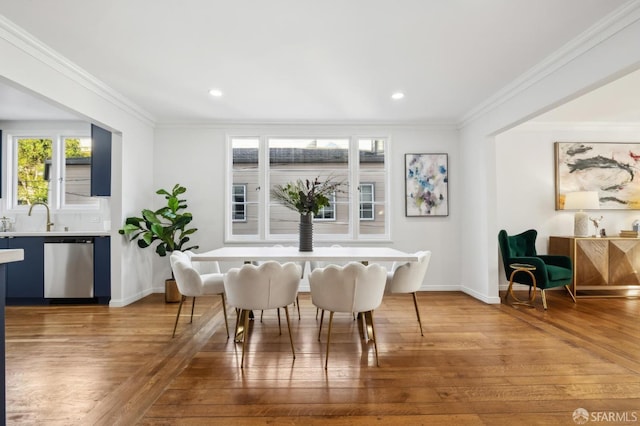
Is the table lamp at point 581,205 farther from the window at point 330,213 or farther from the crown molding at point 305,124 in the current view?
the window at point 330,213

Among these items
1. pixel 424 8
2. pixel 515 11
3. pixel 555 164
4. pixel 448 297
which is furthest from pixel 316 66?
pixel 555 164

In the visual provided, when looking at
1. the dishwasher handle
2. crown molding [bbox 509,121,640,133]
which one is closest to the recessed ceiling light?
the dishwasher handle

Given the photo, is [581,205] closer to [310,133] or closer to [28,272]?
[310,133]

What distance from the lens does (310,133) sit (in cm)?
500

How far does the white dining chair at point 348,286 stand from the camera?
2.41 m

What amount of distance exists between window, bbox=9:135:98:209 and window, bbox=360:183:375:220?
3.99 m

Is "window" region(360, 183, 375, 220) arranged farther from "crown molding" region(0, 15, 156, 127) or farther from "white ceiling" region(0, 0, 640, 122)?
"crown molding" region(0, 15, 156, 127)

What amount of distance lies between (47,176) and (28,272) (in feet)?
4.88

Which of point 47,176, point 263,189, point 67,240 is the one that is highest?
point 47,176

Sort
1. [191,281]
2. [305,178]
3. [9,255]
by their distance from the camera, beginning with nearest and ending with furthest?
1. [9,255]
2. [191,281]
3. [305,178]

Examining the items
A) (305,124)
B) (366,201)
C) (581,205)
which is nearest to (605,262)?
(581,205)

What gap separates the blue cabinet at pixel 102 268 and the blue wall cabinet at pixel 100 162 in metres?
0.65

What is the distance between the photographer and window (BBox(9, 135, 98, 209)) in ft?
15.7

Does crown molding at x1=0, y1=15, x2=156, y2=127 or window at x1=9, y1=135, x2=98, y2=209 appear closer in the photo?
crown molding at x1=0, y1=15, x2=156, y2=127
